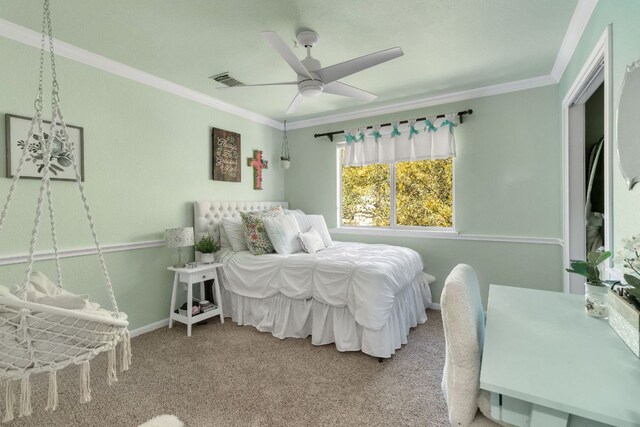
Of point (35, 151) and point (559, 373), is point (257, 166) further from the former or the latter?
point (559, 373)

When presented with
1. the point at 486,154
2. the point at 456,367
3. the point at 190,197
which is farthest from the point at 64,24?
the point at 486,154

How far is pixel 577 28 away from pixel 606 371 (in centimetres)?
248

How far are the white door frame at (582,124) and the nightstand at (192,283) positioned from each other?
10.3ft

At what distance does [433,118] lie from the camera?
3.70m

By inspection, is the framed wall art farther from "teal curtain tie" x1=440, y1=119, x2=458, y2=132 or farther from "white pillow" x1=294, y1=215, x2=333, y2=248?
"teal curtain tie" x1=440, y1=119, x2=458, y2=132

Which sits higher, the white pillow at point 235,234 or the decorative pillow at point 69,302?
the white pillow at point 235,234

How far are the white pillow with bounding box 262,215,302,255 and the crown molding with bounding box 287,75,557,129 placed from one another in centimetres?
185

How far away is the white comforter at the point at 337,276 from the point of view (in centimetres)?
245

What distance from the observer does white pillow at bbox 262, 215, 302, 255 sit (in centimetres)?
330

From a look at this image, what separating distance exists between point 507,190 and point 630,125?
2156 mm

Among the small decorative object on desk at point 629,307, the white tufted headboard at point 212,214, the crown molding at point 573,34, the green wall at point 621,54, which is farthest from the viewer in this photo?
the white tufted headboard at point 212,214

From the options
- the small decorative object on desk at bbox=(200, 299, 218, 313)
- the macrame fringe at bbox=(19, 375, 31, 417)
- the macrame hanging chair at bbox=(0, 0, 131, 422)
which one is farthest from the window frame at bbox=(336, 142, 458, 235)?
the macrame fringe at bbox=(19, 375, 31, 417)

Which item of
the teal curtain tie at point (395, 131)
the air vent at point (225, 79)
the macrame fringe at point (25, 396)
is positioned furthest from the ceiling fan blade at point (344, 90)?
the macrame fringe at point (25, 396)

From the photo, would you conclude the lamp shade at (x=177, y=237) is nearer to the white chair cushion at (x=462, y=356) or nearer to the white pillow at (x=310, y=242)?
the white pillow at (x=310, y=242)
